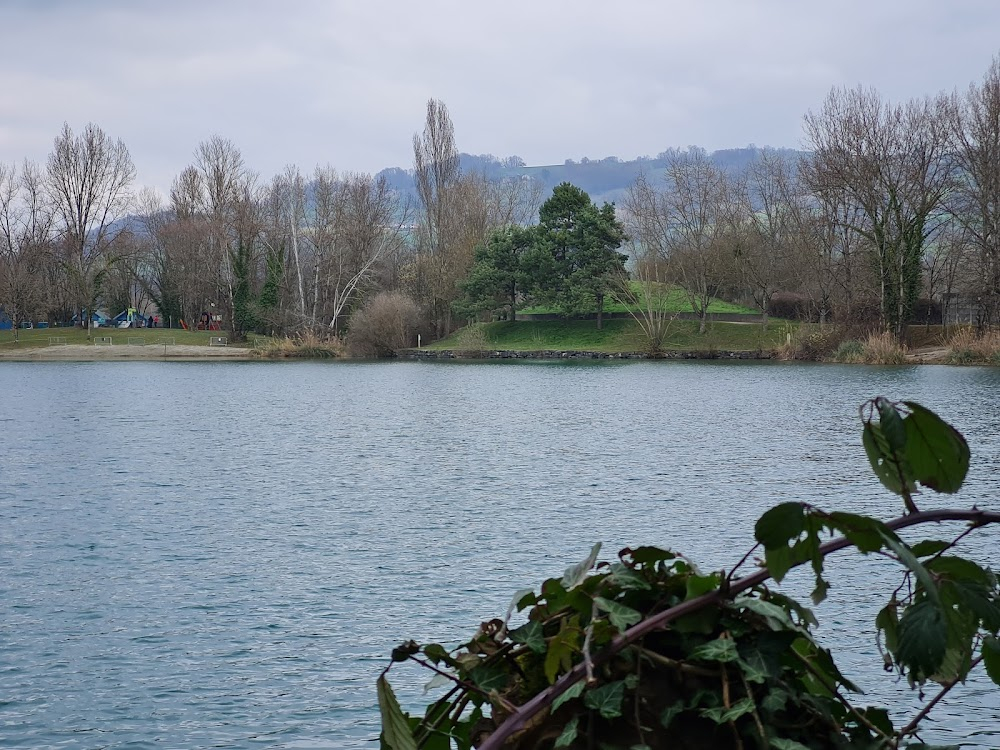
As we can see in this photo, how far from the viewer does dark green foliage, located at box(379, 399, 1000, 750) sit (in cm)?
154

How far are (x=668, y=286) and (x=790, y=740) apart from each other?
59625 mm

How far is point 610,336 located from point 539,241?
23.1 ft

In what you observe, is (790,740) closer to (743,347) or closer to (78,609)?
(78,609)

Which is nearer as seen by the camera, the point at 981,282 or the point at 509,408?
the point at 509,408

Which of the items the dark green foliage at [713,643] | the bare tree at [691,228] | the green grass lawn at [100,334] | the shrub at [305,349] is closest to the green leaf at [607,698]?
the dark green foliage at [713,643]

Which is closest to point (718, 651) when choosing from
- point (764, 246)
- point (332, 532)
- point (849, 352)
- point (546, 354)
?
point (332, 532)

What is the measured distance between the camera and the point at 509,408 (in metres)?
27.7

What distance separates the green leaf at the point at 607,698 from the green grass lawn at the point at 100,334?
232ft

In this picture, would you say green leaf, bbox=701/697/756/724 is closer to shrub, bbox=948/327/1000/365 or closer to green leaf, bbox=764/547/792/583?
green leaf, bbox=764/547/792/583

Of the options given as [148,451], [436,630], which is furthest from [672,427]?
[436,630]

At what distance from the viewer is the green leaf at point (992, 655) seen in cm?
176

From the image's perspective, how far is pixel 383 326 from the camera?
60969 millimetres

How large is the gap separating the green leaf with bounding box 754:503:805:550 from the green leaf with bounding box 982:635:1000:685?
20.2 inches

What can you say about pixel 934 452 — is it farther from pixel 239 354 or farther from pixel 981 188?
pixel 239 354
